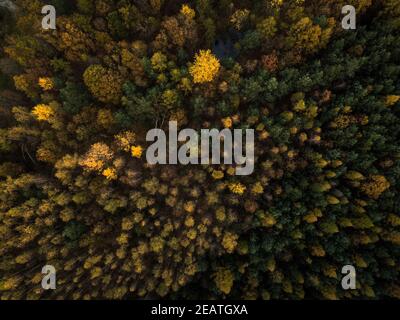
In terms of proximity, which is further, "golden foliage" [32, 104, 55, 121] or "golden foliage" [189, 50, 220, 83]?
"golden foliage" [32, 104, 55, 121]

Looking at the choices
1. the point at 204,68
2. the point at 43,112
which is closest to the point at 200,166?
the point at 204,68

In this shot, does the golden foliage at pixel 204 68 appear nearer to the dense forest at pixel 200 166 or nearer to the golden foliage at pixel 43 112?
the dense forest at pixel 200 166

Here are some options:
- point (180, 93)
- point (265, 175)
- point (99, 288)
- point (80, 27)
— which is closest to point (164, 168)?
point (180, 93)

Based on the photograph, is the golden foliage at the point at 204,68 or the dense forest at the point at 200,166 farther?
the dense forest at the point at 200,166

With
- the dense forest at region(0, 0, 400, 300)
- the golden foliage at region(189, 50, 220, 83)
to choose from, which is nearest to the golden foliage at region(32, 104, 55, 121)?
the dense forest at region(0, 0, 400, 300)

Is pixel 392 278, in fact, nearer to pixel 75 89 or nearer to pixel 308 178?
pixel 308 178

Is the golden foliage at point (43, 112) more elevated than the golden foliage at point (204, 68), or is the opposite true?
the golden foliage at point (204, 68)

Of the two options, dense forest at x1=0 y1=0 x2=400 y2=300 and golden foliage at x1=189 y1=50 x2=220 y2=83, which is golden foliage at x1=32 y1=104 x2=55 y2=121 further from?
golden foliage at x1=189 y1=50 x2=220 y2=83

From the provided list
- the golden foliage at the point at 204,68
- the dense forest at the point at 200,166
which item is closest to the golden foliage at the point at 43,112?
the dense forest at the point at 200,166

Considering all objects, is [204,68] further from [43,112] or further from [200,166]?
[43,112]
